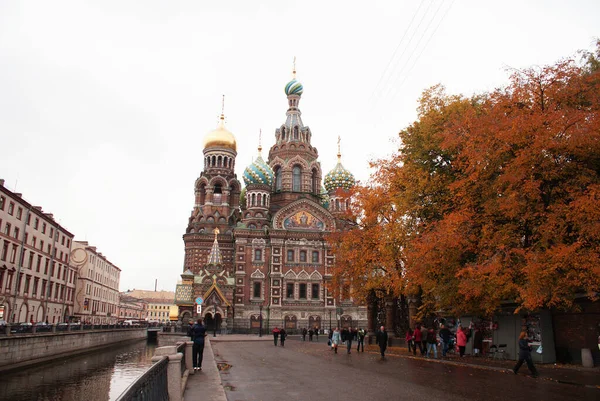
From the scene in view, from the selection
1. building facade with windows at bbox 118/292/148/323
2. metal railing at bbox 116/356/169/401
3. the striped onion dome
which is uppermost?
the striped onion dome

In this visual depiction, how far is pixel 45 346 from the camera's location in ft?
98.2

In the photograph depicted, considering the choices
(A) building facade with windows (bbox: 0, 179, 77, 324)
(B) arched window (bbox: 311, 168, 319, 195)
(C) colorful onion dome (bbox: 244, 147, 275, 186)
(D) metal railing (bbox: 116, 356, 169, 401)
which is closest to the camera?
(D) metal railing (bbox: 116, 356, 169, 401)

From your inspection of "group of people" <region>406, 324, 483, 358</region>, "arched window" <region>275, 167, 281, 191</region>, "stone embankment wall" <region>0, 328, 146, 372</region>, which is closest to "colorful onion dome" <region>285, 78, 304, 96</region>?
"arched window" <region>275, 167, 281, 191</region>

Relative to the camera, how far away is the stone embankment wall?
2500 cm

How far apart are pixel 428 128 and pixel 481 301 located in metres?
8.27

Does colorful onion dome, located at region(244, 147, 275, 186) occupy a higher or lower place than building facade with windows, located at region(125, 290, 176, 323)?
higher

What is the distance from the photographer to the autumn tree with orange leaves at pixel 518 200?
1548 cm

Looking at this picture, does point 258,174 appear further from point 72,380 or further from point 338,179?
point 72,380

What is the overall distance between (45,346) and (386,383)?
944 inches

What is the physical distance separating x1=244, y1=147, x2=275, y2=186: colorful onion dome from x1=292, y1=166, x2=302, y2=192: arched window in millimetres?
2916

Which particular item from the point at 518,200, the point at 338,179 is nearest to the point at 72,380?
the point at 518,200

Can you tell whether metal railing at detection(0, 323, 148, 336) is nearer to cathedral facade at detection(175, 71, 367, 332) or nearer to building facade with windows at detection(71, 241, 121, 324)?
cathedral facade at detection(175, 71, 367, 332)

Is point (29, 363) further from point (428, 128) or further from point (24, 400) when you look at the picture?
point (428, 128)

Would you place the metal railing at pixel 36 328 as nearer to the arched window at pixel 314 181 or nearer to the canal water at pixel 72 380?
the canal water at pixel 72 380
